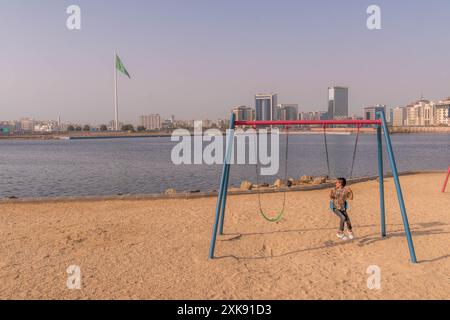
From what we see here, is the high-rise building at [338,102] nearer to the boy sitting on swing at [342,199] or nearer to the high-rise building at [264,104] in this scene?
the high-rise building at [264,104]

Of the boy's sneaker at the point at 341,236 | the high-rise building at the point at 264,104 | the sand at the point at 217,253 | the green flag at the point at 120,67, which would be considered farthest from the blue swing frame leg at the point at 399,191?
the green flag at the point at 120,67

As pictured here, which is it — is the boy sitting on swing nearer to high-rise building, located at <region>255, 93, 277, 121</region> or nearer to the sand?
the sand

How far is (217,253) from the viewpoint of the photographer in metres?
7.14

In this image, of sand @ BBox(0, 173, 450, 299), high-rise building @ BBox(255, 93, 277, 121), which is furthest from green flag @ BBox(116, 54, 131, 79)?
sand @ BBox(0, 173, 450, 299)

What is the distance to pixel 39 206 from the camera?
38.4 ft

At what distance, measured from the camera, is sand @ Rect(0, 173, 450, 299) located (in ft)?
17.9

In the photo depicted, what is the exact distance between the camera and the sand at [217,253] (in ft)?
17.9

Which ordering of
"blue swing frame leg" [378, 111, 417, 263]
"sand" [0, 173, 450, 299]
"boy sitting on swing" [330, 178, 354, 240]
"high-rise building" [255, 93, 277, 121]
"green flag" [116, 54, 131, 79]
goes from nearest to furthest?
1. "sand" [0, 173, 450, 299]
2. "blue swing frame leg" [378, 111, 417, 263]
3. "boy sitting on swing" [330, 178, 354, 240]
4. "high-rise building" [255, 93, 277, 121]
5. "green flag" [116, 54, 131, 79]

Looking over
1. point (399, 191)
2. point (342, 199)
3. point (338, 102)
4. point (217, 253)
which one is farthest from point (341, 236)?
point (338, 102)

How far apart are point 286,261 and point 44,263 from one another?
4393 mm

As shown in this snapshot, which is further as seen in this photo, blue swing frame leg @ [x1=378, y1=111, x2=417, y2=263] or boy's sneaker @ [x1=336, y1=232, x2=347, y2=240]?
boy's sneaker @ [x1=336, y1=232, x2=347, y2=240]

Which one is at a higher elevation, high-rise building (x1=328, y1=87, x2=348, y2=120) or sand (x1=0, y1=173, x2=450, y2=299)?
high-rise building (x1=328, y1=87, x2=348, y2=120)

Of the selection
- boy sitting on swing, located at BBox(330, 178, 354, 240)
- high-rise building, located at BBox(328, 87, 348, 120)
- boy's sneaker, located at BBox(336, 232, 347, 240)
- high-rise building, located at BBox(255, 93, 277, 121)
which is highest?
high-rise building, located at BBox(328, 87, 348, 120)
